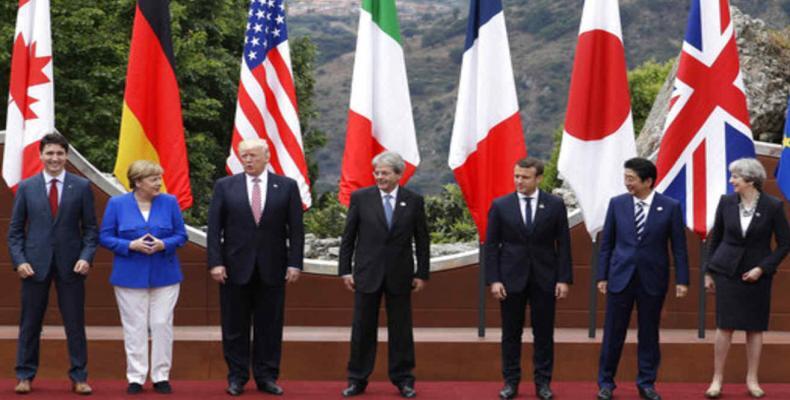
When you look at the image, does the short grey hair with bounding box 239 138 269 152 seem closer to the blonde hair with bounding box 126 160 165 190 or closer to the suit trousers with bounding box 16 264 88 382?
the blonde hair with bounding box 126 160 165 190

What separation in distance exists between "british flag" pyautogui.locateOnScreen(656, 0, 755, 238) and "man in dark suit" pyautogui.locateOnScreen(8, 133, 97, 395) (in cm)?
431

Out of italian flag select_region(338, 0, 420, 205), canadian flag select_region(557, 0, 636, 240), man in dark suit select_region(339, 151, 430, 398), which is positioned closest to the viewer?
man in dark suit select_region(339, 151, 430, 398)

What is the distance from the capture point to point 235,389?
9.89 metres

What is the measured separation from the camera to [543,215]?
32.3 feet

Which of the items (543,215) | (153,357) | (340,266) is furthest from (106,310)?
(543,215)

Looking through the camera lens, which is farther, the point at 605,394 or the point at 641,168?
the point at 605,394

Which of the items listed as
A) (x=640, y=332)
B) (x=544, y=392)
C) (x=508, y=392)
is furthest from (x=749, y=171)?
(x=508, y=392)

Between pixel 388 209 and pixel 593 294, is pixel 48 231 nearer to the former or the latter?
pixel 388 209

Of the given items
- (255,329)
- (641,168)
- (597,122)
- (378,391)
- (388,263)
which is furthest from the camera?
(597,122)

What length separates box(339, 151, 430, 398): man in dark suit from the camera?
32.6 feet

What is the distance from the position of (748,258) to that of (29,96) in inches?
216

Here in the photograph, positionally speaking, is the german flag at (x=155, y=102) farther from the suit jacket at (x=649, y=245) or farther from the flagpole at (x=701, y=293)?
the flagpole at (x=701, y=293)

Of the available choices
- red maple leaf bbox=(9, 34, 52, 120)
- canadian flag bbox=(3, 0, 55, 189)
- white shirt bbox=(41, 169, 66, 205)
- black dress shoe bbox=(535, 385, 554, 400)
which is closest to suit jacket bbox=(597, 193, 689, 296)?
black dress shoe bbox=(535, 385, 554, 400)

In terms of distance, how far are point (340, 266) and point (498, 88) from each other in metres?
2.27
